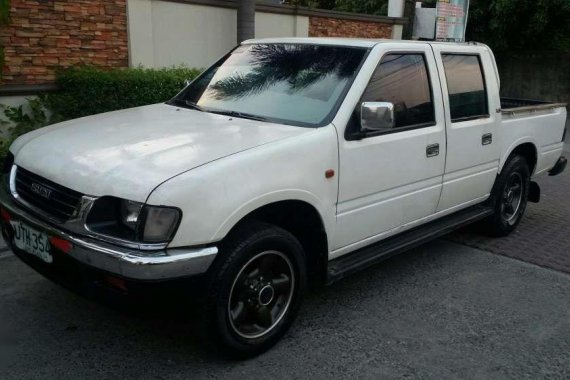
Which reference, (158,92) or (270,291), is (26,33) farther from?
(270,291)

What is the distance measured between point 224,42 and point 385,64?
19.7 ft

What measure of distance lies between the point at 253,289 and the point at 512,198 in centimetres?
357

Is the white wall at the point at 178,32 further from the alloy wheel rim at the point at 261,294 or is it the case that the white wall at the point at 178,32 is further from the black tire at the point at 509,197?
the alloy wheel rim at the point at 261,294

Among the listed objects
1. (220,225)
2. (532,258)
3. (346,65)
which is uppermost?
(346,65)

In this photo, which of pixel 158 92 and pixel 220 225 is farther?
pixel 158 92

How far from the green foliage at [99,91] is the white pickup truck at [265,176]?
303cm

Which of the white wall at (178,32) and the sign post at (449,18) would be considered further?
the sign post at (449,18)

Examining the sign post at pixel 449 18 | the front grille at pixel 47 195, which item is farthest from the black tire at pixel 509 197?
the sign post at pixel 449 18

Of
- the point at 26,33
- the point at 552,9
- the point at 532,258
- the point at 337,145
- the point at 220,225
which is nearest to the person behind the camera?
the point at 220,225

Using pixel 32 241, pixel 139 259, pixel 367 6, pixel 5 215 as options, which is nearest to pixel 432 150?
pixel 139 259

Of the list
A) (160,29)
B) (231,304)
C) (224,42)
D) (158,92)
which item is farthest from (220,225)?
(224,42)

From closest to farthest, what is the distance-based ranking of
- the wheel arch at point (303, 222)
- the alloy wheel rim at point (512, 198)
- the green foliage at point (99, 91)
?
the wheel arch at point (303, 222), the alloy wheel rim at point (512, 198), the green foliage at point (99, 91)

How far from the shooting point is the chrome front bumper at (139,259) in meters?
2.77

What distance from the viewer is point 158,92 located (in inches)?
302
